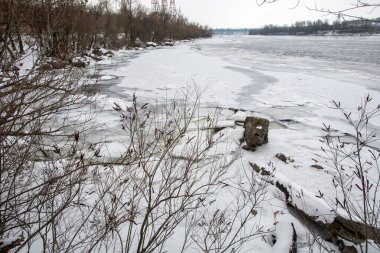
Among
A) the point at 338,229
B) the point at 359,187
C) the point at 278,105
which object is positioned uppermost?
the point at 359,187

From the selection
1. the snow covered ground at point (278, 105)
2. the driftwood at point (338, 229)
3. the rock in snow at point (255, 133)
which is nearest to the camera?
the driftwood at point (338, 229)

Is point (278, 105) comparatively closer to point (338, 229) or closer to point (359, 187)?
point (338, 229)

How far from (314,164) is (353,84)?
836cm

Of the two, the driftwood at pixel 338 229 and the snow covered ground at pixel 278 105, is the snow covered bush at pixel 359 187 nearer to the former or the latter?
the driftwood at pixel 338 229

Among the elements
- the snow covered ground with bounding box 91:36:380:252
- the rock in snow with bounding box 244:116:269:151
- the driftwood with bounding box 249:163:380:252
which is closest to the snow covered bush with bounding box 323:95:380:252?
the driftwood with bounding box 249:163:380:252

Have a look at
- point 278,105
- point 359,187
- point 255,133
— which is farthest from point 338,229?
point 278,105

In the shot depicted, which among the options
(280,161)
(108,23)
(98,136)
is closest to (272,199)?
(280,161)

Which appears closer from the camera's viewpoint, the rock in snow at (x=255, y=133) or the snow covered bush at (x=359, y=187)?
the snow covered bush at (x=359, y=187)

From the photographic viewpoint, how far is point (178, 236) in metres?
3.67

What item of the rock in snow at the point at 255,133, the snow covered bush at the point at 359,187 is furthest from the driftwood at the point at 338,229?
the rock in snow at the point at 255,133

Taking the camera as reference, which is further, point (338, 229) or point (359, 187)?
point (338, 229)

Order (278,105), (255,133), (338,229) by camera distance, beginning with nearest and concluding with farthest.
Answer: (338,229)
(255,133)
(278,105)

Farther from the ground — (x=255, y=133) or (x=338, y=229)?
(x=255, y=133)

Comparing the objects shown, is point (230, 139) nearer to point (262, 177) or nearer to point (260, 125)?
point (260, 125)
